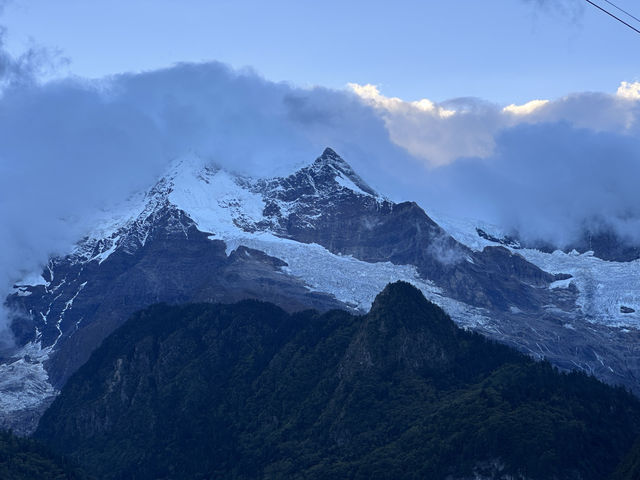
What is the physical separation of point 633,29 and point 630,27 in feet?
1.21

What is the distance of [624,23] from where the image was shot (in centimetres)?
13412

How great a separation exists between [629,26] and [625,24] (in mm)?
964

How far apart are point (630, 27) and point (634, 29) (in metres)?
0.64

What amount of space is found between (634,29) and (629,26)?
1.96ft

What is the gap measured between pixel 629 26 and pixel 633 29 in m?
0.76

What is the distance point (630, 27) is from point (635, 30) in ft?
2.72

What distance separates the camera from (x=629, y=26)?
134 meters

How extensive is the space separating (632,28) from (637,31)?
622 mm

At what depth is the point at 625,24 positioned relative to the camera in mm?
134625

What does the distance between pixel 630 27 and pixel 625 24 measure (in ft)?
2.22

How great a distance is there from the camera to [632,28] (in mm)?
134000

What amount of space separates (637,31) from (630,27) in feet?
3.02

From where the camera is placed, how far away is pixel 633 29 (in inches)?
5285

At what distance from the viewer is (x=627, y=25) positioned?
134125 mm
